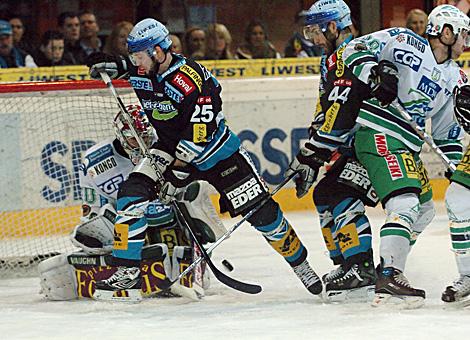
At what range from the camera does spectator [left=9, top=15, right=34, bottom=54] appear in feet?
24.8

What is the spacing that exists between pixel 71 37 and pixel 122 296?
10.1 feet

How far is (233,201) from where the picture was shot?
512 cm

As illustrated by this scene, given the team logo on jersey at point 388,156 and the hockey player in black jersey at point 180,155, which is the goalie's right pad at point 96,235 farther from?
the team logo on jersey at point 388,156

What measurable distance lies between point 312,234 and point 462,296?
95.0 inches

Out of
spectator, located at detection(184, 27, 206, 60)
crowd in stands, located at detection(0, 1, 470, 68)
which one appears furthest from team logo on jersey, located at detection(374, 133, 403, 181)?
spectator, located at detection(184, 27, 206, 60)

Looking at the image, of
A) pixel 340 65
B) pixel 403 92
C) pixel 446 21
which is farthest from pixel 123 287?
pixel 446 21

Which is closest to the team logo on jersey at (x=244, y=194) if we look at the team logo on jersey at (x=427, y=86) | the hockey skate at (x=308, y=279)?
the hockey skate at (x=308, y=279)

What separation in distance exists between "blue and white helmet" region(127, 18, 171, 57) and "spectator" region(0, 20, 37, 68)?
2.71 metres

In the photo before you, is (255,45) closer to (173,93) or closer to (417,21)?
(417,21)

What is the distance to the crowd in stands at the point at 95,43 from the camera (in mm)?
7582

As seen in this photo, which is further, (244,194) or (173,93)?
(244,194)

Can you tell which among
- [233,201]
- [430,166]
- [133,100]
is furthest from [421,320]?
[430,166]

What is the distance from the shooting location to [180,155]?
4.99 metres

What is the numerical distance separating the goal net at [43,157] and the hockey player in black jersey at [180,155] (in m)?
1.08
